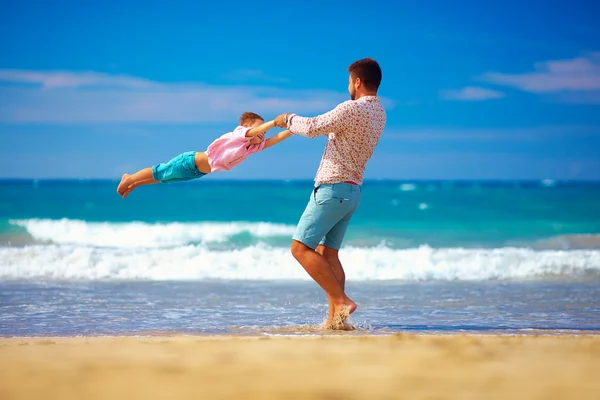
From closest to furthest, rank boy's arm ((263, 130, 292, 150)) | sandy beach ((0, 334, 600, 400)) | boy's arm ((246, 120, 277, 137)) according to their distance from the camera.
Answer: sandy beach ((0, 334, 600, 400)), boy's arm ((246, 120, 277, 137)), boy's arm ((263, 130, 292, 150))

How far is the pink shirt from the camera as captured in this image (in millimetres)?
5430

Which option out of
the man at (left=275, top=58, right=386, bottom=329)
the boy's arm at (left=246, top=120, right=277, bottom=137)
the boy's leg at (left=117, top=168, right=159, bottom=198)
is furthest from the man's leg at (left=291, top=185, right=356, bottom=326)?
the boy's leg at (left=117, top=168, right=159, bottom=198)

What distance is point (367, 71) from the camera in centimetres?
510

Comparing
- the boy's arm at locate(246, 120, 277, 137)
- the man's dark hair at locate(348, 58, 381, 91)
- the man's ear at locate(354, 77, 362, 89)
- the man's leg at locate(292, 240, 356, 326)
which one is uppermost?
the man's dark hair at locate(348, 58, 381, 91)

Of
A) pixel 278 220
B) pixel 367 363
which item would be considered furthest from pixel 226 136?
pixel 278 220

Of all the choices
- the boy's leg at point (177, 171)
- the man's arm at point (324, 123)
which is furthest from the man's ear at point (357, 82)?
the boy's leg at point (177, 171)

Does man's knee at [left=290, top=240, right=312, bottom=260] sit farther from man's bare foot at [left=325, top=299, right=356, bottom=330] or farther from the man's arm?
the man's arm

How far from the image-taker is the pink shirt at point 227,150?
5.43m

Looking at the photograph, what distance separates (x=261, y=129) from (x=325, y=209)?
0.73 meters

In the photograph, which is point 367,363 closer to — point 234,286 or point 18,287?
point 234,286

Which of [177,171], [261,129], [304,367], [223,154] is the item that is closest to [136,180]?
[177,171]

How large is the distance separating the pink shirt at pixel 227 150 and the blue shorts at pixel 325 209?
64 cm

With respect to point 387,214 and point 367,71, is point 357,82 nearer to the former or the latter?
point 367,71

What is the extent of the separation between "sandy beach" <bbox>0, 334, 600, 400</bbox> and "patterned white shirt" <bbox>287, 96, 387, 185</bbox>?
1.10 metres
